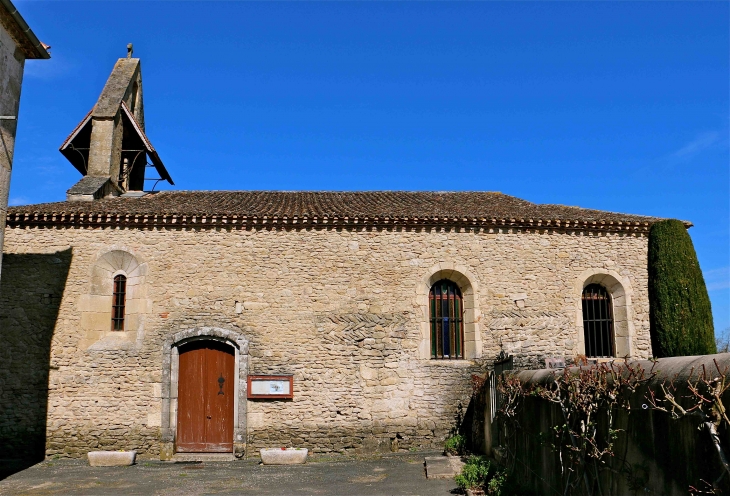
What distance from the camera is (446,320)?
13.9 metres

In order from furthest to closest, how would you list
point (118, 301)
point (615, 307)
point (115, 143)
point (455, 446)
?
1. point (115, 143)
2. point (615, 307)
3. point (118, 301)
4. point (455, 446)

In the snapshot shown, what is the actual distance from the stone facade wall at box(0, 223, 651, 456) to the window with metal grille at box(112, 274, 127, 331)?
0.20 m

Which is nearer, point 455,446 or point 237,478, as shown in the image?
point 237,478

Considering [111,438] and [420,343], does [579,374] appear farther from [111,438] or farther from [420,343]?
[111,438]

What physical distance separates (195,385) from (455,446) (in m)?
5.94

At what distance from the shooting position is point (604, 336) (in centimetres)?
1420

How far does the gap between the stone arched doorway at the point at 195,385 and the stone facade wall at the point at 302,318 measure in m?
0.18

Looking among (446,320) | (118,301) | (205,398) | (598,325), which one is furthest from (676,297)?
(118,301)

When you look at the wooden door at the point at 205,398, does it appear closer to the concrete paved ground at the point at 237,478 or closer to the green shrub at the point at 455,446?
the concrete paved ground at the point at 237,478

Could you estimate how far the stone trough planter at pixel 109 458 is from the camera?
11.8 m

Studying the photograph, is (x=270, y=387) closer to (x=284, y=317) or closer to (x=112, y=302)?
(x=284, y=317)

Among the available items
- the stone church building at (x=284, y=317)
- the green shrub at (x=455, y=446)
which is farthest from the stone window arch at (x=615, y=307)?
the green shrub at (x=455, y=446)

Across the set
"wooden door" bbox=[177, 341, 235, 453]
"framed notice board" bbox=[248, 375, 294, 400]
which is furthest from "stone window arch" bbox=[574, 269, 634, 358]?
"wooden door" bbox=[177, 341, 235, 453]

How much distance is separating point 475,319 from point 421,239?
7.42 feet
